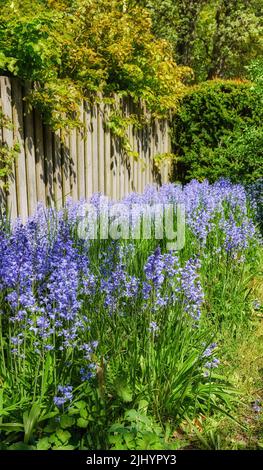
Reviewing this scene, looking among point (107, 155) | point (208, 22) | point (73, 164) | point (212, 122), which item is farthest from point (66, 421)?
point (208, 22)

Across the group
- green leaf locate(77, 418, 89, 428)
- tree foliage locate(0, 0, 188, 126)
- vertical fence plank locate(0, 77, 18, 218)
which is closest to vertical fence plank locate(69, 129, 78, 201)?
tree foliage locate(0, 0, 188, 126)

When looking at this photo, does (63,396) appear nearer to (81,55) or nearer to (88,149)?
(88,149)

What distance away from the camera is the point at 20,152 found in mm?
4730

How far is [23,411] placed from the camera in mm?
2184

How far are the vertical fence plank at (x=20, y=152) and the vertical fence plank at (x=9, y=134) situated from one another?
0.17ft

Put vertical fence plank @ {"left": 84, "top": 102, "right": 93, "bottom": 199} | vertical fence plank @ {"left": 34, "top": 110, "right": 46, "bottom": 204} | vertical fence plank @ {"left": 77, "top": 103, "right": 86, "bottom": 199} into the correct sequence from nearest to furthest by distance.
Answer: vertical fence plank @ {"left": 34, "top": 110, "right": 46, "bottom": 204} → vertical fence plank @ {"left": 77, "top": 103, "right": 86, "bottom": 199} → vertical fence plank @ {"left": 84, "top": 102, "right": 93, "bottom": 199}

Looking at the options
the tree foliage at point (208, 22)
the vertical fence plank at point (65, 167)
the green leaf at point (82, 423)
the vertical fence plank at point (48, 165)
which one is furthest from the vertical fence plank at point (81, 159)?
the tree foliage at point (208, 22)

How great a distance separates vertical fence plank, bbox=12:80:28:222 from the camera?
183 inches

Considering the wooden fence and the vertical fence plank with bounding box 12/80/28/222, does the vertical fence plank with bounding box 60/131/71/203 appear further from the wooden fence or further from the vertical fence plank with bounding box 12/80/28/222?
the vertical fence plank with bounding box 12/80/28/222

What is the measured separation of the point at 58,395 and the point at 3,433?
320 mm

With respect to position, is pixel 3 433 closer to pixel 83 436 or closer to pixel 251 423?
pixel 83 436

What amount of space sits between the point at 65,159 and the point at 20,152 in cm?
96

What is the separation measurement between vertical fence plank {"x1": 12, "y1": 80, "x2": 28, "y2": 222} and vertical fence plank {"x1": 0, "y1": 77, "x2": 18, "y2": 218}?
5cm
